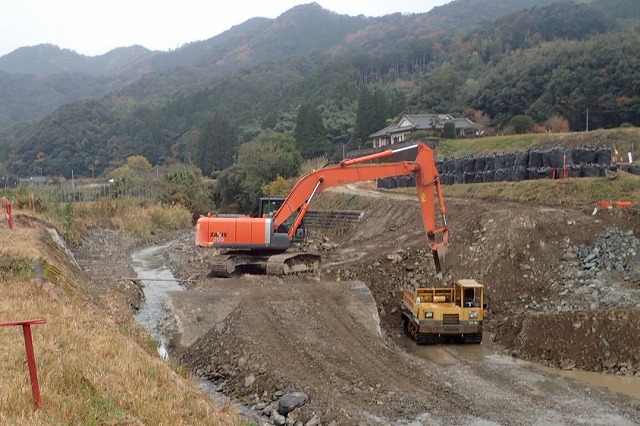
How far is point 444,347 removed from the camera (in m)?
15.7

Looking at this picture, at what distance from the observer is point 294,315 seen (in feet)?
50.1

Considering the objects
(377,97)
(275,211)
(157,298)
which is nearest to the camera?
(275,211)

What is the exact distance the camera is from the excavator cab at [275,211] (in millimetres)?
20172

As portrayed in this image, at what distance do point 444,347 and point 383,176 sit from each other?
5722 mm

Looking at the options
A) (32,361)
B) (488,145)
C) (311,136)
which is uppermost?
(311,136)

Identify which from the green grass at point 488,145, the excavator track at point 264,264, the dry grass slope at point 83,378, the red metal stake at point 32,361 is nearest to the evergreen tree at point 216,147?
the green grass at point 488,145

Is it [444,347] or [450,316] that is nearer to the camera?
[450,316]

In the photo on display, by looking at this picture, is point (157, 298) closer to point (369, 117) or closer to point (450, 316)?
point (450, 316)

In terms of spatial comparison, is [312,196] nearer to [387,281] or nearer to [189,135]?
[387,281]

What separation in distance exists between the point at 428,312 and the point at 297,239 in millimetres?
6318

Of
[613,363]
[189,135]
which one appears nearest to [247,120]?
[189,135]

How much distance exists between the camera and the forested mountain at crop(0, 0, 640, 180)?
54.2 meters

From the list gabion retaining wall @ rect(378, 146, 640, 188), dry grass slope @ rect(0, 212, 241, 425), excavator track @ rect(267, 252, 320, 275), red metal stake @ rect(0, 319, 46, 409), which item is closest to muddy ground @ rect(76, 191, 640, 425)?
excavator track @ rect(267, 252, 320, 275)

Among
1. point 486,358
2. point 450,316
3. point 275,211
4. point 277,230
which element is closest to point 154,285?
point 275,211
